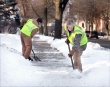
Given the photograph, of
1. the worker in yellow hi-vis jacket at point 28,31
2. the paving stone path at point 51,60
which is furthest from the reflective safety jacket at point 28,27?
the paving stone path at point 51,60

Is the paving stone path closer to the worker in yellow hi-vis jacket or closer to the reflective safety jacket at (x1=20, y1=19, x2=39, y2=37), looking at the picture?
the worker in yellow hi-vis jacket

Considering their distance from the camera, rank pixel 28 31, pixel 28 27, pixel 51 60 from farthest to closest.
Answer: pixel 51 60, pixel 28 31, pixel 28 27

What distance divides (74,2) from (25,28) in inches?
2114

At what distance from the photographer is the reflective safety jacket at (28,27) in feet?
42.6

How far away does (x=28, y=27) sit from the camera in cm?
1304

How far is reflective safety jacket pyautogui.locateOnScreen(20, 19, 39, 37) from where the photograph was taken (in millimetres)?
12989

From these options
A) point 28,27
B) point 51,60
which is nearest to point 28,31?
point 28,27

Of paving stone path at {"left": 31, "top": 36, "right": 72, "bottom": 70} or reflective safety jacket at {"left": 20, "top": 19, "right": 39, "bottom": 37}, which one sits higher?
reflective safety jacket at {"left": 20, "top": 19, "right": 39, "bottom": 37}

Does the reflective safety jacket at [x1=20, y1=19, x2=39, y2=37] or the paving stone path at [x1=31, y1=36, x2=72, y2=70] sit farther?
the reflective safety jacket at [x1=20, y1=19, x2=39, y2=37]

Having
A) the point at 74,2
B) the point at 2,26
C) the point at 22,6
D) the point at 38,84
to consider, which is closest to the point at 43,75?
the point at 38,84

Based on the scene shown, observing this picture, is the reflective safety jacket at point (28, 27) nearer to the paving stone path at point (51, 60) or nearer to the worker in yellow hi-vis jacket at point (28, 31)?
the worker in yellow hi-vis jacket at point (28, 31)

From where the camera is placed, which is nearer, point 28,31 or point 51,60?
point 28,31

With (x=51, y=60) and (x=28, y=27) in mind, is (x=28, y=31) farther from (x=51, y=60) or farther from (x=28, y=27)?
(x=51, y=60)

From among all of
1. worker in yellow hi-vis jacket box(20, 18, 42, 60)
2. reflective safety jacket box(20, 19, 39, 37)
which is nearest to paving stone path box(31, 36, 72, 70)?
worker in yellow hi-vis jacket box(20, 18, 42, 60)
